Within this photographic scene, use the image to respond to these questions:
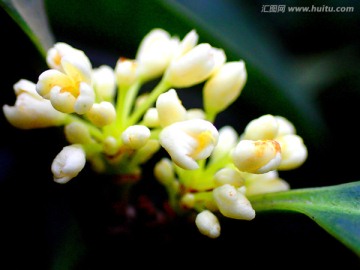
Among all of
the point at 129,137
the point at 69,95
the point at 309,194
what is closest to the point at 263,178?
the point at 309,194

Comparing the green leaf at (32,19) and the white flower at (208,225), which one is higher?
the green leaf at (32,19)

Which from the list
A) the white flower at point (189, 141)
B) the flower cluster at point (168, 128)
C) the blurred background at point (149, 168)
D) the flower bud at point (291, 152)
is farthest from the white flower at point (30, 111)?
the flower bud at point (291, 152)

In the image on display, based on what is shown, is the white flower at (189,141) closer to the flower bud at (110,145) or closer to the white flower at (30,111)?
the flower bud at (110,145)

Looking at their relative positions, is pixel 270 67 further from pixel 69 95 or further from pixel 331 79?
pixel 69 95

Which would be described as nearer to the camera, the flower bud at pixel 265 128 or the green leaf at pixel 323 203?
the green leaf at pixel 323 203

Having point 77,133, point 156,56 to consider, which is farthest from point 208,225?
point 156,56

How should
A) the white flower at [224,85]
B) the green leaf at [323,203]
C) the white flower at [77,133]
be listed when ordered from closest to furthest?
the green leaf at [323,203], the white flower at [77,133], the white flower at [224,85]
